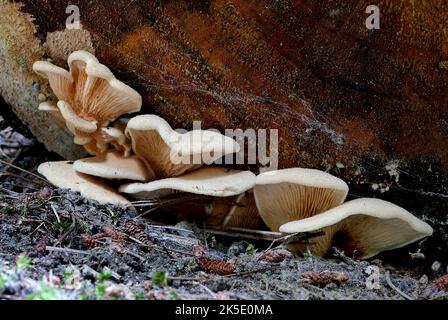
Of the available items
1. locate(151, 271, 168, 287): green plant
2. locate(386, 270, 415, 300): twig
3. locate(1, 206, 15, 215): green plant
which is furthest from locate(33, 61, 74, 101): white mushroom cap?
locate(386, 270, 415, 300): twig

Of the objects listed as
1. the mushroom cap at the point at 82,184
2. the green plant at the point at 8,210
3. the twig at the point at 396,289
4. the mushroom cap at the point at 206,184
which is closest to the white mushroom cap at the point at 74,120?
the mushroom cap at the point at 82,184

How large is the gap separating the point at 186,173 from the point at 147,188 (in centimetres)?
29

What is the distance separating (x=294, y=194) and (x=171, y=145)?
74 cm

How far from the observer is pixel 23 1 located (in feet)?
9.66

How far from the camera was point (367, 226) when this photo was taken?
2926mm

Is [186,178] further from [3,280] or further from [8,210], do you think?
[3,280]

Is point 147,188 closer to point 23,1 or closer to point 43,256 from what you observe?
point 43,256

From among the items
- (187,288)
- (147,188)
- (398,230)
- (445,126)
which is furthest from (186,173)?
(445,126)

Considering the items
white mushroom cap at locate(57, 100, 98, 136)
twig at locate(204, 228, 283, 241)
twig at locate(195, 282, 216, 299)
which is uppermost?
white mushroom cap at locate(57, 100, 98, 136)

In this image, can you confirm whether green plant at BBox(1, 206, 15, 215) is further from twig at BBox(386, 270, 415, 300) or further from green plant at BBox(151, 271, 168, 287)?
twig at BBox(386, 270, 415, 300)

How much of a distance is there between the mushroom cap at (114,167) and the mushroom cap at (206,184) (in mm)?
79

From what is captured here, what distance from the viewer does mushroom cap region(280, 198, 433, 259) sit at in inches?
104

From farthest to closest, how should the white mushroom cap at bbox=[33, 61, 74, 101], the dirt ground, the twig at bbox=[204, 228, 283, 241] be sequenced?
the twig at bbox=[204, 228, 283, 241]
the white mushroom cap at bbox=[33, 61, 74, 101]
the dirt ground

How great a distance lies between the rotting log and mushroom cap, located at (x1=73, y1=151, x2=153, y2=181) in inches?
13.0
